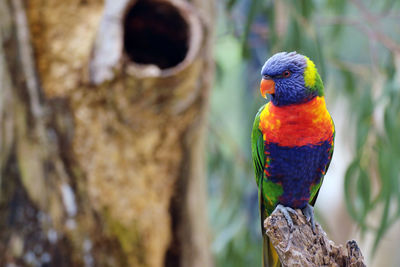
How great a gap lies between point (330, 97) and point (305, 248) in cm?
278

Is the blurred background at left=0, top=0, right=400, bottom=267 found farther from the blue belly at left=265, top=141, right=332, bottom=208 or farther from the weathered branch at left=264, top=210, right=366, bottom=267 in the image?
the weathered branch at left=264, top=210, right=366, bottom=267

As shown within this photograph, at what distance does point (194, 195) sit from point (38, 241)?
665mm

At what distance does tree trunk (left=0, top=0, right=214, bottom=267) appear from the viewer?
5.85 feet

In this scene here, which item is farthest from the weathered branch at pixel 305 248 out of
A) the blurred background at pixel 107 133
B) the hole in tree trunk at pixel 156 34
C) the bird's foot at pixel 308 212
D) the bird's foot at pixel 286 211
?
the hole in tree trunk at pixel 156 34

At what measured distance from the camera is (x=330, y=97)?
3713 mm

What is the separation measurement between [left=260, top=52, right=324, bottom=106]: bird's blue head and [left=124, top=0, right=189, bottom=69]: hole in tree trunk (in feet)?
2.27

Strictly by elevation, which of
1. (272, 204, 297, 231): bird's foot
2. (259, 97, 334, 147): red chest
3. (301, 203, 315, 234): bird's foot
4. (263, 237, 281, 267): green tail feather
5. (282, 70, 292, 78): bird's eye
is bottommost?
(263, 237, 281, 267): green tail feather

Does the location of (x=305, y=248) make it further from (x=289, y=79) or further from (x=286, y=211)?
(x=289, y=79)

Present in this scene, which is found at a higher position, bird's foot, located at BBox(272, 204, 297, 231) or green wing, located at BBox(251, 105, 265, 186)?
green wing, located at BBox(251, 105, 265, 186)

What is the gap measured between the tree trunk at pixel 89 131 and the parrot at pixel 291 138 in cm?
49

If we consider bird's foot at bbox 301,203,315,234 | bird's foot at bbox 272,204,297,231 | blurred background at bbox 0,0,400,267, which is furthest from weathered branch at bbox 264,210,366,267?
blurred background at bbox 0,0,400,267

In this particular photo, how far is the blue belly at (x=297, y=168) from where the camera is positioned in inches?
52.2

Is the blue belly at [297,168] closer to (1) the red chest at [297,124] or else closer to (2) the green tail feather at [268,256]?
(1) the red chest at [297,124]

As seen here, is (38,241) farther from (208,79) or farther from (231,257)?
(231,257)
